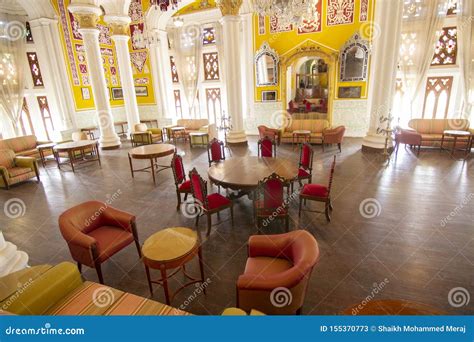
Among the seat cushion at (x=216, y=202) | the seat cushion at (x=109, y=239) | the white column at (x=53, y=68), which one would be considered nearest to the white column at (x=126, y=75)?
the white column at (x=53, y=68)

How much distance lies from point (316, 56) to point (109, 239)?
997 centimetres

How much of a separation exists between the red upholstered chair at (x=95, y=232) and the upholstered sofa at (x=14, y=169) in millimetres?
4719

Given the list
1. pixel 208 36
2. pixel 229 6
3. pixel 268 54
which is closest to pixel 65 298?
pixel 229 6

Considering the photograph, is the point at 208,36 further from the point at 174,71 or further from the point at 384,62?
the point at 384,62

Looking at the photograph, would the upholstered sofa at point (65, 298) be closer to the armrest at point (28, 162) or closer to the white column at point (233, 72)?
the armrest at point (28, 162)

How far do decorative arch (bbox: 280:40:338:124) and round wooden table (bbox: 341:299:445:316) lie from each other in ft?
31.4

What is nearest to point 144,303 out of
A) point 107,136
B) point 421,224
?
point 421,224

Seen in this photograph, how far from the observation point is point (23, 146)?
8.63 metres

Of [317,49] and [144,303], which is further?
[317,49]

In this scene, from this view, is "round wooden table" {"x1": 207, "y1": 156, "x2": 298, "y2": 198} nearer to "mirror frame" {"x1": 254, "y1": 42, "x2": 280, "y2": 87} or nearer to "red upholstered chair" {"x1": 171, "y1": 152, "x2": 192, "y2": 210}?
"red upholstered chair" {"x1": 171, "y1": 152, "x2": 192, "y2": 210}

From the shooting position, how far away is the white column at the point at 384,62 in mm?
7281
